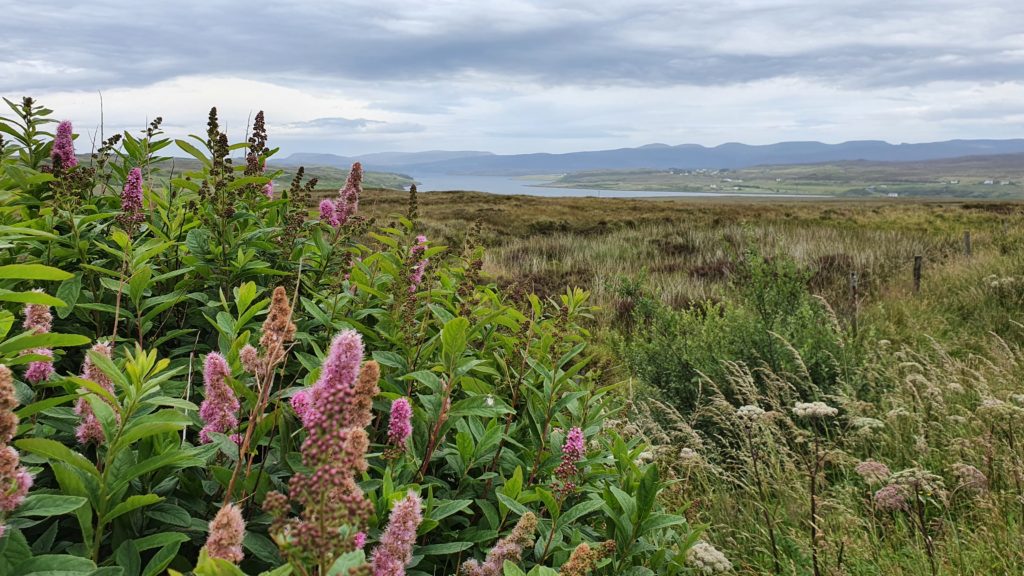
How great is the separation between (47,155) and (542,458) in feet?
9.40

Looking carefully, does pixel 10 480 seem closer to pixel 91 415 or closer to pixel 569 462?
pixel 91 415

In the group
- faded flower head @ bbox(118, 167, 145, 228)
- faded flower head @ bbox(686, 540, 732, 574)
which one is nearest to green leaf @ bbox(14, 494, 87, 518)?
faded flower head @ bbox(118, 167, 145, 228)

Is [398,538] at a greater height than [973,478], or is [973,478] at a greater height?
[398,538]

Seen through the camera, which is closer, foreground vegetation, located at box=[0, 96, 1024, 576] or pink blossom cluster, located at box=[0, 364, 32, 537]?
pink blossom cluster, located at box=[0, 364, 32, 537]

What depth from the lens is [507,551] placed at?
4.64 feet

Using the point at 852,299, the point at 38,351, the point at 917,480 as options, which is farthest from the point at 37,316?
the point at 852,299

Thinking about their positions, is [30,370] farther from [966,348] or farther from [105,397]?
[966,348]

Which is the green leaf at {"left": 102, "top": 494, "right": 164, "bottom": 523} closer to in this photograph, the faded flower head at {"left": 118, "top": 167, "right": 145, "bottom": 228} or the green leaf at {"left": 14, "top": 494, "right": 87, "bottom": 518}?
the green leaf at {"left": 14, "top": 494, "right": 87, "bottom": 518}

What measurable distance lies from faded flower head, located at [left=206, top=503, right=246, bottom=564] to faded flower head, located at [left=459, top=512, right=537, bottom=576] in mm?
628

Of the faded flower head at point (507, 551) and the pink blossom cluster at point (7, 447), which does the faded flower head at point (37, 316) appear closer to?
the pink blossom cluster at point (7, 447)

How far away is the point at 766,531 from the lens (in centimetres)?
380

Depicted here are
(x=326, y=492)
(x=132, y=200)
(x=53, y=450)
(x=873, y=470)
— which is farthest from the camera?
(x=873, y=470)

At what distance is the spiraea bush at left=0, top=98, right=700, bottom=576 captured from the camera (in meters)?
1.02

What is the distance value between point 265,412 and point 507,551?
0.73 metres
